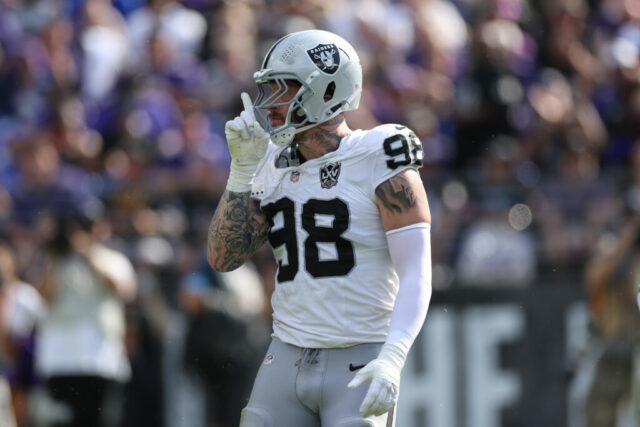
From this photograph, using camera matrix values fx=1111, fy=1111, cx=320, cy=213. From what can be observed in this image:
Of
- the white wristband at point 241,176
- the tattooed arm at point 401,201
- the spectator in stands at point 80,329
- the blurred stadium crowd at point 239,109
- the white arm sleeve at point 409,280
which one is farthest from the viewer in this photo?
the blurred stadium crowd at point 239,109

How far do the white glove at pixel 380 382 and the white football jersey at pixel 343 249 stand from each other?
0.29 meters

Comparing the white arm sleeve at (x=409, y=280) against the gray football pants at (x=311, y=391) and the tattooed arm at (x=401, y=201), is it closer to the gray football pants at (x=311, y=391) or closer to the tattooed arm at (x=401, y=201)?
the tattooed arm at (x=401, y=201)

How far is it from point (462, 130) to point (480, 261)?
5.29 feet

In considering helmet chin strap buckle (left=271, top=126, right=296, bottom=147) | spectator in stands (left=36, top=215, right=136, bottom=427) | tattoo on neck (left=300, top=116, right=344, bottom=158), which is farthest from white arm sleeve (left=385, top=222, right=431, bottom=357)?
spectator in stands (left=36, top=215, right=136, bottom=427)

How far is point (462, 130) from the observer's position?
9.59 metres

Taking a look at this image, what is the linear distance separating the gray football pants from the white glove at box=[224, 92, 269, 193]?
0.76 meters

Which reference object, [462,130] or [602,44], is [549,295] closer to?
[462,130]

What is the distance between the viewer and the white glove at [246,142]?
Answer: 4305 millimetres

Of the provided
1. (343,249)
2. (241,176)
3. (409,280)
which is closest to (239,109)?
(241,176)

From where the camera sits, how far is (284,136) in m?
4.26

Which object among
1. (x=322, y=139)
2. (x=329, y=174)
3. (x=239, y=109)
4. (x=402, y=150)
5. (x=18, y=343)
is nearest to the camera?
(x=402, y=150)

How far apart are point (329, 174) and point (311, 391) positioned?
81 centimetres

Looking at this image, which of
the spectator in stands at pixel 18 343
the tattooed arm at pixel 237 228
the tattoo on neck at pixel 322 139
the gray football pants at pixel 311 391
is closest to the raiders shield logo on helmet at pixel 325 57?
the tattoo on neck at pixel 322 139

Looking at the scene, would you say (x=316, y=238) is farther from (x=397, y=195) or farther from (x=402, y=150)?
(x=402, y=150)
